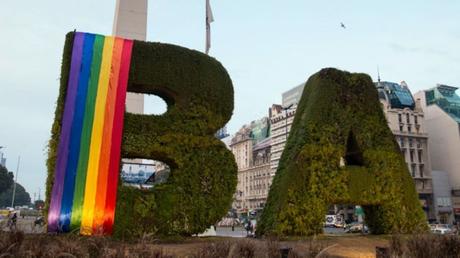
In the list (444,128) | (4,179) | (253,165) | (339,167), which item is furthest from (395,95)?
(4,179)

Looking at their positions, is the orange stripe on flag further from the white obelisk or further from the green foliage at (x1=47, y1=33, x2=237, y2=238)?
the white obelisk

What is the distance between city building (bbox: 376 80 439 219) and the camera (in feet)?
243

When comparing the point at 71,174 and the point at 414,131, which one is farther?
the point at 414,131

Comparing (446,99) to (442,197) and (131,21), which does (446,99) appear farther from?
(131,21)

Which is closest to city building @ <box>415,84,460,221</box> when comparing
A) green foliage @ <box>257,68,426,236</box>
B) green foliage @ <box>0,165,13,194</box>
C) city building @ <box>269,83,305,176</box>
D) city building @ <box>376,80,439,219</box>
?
city building @ <box>376,80,439,219</box>

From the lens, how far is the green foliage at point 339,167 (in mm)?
13422

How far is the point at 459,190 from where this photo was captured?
74875 millimetres

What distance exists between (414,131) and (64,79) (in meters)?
75.3

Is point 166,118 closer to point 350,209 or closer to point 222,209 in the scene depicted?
point 222,209

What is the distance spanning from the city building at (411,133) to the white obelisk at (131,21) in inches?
2007

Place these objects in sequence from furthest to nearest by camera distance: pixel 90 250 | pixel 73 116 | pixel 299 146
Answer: pixel 299 146 → pixel 73 116 → pixel 90 250

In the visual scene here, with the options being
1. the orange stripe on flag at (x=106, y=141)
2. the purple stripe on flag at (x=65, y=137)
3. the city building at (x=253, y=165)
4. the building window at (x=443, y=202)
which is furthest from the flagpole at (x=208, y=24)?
the city building at (x=253, y=165)

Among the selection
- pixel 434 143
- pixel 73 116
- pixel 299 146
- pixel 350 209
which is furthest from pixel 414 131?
A: pixel 73 116

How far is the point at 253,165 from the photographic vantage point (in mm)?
112500
